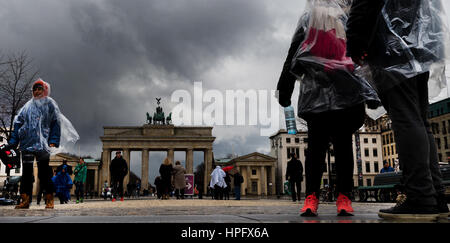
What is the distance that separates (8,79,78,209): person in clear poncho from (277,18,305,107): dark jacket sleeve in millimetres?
4103

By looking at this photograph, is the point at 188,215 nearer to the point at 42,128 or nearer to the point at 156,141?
the point at 42,128

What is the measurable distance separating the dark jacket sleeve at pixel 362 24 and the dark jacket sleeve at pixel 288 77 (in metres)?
0.80

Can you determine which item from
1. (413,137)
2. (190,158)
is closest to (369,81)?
(413,137)

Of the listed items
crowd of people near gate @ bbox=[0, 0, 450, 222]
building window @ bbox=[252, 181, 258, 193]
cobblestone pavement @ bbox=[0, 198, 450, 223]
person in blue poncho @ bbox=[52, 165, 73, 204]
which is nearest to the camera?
cobblestone pavement @ bbox=[0, 198, 450, 223]

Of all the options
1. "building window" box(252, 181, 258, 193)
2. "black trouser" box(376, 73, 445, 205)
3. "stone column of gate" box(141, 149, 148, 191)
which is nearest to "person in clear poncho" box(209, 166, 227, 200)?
"black trouser" box(376, 73, 445, 205)

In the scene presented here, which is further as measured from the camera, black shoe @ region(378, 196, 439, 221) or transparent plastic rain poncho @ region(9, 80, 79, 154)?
transparent plastic rain poncho @ region(9, 80, 79, 154)

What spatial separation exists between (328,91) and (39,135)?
475 cm

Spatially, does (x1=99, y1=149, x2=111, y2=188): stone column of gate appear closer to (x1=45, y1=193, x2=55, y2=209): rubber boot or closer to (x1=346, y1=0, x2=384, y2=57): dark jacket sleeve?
(x1=45, y1=193, x2=55, y2=209): rubber boot

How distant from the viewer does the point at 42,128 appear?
6043mm

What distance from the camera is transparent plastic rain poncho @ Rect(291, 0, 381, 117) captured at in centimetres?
325

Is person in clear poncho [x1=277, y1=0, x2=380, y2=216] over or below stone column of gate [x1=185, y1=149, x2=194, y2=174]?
below

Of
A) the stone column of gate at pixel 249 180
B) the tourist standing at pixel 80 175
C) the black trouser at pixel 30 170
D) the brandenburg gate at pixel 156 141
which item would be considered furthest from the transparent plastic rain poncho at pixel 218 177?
the stone column of gate at pixel 249 180

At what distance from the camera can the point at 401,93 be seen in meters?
2.67

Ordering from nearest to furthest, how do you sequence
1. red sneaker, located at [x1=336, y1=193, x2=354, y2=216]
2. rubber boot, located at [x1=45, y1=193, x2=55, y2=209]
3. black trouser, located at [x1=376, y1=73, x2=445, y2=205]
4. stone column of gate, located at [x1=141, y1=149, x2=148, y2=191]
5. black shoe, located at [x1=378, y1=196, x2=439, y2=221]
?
black shoe, located at [x1=378, y1=196, x2=439, y2=221] < black trouser, located at [x1=376, y1=73, x2=445, y2=205] < red sneaker, located at [x1=336, y1=193, x2=354, y2=216] < rubber boot, located at [x1=45, y1=193, x2=55, y2=209] < stone column of gate, located at [x1=141, y1=149, x2=148, y2=191]
